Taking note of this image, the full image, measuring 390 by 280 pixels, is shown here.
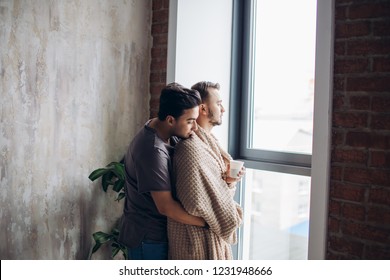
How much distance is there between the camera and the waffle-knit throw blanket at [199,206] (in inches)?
65.1

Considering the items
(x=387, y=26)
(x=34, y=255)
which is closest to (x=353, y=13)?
(x=387, y=26)

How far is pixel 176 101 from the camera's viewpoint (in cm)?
167

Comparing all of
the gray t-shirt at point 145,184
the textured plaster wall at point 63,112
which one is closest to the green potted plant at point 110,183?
the textured plaster wall at point 63,112

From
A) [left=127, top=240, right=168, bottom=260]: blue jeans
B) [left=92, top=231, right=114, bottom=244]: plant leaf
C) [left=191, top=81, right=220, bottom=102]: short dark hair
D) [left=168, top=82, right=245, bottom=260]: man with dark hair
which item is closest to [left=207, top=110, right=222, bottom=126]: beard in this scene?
[left=191, top=81, right=220, bottom=102]: short dark hair

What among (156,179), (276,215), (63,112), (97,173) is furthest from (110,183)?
(276,215)

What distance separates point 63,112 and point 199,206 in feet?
3.85

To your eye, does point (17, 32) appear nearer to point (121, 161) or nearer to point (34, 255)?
point (121, 161)

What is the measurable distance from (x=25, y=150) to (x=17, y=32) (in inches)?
25.4

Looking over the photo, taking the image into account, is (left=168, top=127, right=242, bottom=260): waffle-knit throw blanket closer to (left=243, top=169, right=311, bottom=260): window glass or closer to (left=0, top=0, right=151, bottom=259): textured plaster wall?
(left=243, top=169, right=311, bottom=260): window glass

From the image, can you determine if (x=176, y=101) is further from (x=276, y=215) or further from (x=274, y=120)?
(x=276, y=215)

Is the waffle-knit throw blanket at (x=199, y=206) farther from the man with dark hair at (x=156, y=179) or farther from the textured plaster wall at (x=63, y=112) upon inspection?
the textured plaster wall at (x=63, y=112)

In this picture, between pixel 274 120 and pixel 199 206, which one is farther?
pixel 274 120

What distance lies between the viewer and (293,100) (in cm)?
255

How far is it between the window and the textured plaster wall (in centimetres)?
73
